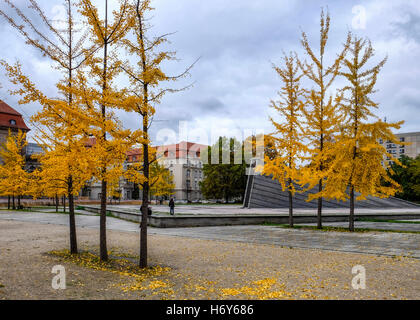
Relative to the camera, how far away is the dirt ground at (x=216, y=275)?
249 inches

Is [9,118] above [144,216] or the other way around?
above

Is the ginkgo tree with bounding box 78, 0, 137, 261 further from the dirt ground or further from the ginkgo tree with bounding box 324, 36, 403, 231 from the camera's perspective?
the ginkgo tree with bounding box 324, 36, 403, 231

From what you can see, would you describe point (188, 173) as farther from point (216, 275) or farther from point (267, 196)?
point (216, 275)

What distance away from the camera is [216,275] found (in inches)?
312

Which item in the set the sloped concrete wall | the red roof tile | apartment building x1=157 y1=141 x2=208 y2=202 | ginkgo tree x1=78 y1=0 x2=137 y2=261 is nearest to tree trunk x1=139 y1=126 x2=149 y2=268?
ginkgo tree x1=78 y1=0 x2=137 y2=261

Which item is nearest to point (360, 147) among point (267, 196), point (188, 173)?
point (267, 196)

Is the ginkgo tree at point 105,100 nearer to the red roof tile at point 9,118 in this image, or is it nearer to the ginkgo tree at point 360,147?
the ginkgo tree at point 360,147

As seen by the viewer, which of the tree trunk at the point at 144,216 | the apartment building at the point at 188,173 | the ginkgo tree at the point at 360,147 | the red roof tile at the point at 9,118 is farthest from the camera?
the apartment building at the point at 188,173

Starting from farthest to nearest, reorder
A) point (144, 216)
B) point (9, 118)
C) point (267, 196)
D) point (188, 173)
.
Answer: point (188, 173)
point (9, 118)
point (267, 196)
point (144, 216)

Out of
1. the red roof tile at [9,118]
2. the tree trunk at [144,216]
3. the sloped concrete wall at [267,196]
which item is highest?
the red roof tile at [9,118]

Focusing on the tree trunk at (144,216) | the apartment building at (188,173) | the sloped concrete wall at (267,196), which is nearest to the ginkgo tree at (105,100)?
the tree trunk at (144,216)

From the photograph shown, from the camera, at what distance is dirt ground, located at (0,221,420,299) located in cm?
631
